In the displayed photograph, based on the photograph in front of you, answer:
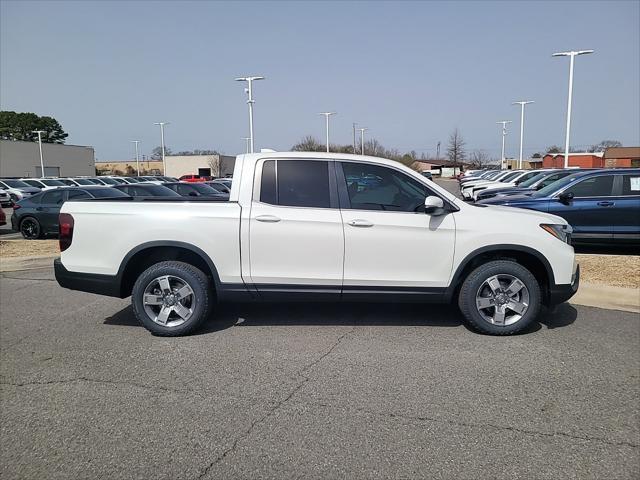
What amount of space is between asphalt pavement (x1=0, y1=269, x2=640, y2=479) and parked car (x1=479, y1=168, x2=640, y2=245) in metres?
3.82

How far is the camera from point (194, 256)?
5375mm

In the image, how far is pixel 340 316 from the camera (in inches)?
233

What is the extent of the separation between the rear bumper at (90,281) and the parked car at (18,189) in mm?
27591

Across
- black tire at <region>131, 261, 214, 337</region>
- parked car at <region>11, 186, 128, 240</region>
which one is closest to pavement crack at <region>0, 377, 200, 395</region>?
black tire at <region>131, 261, 214, 337</region>

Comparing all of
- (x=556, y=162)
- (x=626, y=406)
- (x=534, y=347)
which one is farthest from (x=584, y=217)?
(x=556, y=162)

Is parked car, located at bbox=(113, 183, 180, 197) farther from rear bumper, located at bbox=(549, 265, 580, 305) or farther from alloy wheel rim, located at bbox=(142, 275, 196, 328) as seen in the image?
rear bumper, located at bbox=(549, 265, 580, 305)

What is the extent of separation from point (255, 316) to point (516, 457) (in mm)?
3572

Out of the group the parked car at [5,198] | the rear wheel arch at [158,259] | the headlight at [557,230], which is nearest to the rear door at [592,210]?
the headlight at [557,230]

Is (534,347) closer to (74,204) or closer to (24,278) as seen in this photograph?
(74,204)

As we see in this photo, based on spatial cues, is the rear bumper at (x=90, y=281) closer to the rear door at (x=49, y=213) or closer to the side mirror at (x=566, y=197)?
the side mirror at (x=566, y=197)

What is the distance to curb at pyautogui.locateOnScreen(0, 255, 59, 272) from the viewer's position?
9.29 meters

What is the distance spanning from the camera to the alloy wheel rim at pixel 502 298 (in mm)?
5145

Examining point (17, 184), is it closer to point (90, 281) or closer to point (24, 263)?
point (24, 263)

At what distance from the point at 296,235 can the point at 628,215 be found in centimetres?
719
